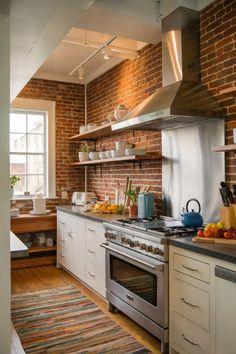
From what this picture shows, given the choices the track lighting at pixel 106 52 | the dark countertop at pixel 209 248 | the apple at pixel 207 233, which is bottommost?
the dark countertop at pixel 209 248

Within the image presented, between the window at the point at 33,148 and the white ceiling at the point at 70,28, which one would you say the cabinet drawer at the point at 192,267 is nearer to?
the white ceiling at the point at 70,28

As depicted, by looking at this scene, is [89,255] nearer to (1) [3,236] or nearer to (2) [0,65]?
(1) [3,236]

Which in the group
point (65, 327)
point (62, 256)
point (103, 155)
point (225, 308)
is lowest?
point (65, 327)

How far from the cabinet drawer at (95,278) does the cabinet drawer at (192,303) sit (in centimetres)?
128

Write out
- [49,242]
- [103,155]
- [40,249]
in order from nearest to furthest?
[103,155], [40,249], [49,242]

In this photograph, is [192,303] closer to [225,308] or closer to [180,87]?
[225,308]

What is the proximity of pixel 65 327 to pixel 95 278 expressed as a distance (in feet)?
2.60

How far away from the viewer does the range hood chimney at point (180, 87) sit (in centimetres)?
289

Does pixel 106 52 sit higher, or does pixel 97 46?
pixel 97 46

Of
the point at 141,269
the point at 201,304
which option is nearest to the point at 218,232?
the point at 201,304

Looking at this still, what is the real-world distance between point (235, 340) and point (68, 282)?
2.82 metres

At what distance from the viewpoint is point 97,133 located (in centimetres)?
502

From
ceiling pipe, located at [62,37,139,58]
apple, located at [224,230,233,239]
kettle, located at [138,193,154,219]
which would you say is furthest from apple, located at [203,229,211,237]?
ceiling pipe, located at [62,37,139,58]

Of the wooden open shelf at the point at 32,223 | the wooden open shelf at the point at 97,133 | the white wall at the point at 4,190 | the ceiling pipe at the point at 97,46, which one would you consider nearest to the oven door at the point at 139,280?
the white wall at the point at 4,190
